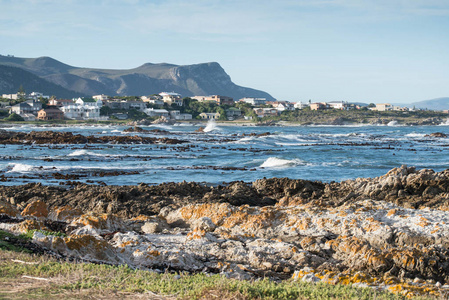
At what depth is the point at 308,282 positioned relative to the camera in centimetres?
641

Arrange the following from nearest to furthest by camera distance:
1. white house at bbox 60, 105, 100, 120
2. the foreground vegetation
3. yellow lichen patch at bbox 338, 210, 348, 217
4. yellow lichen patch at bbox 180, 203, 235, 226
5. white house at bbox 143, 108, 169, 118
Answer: the foreground vegetation → yellow lichen patch at bbox 338, 210, 348, 217 → yellow lichen patch at bbox 180, 203, 235, 226 → white house at bbox 60, 105, 100, 120 → white house at bbox 143, 108, 169, 118

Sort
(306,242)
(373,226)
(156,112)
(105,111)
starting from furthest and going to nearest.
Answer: (156,112)
(105,111)
(373,226)
(306,242)

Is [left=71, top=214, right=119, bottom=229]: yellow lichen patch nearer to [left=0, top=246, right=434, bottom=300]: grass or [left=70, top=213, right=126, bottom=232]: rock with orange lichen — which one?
[left=70, top=213, right=126, bottom=232]: rock with orange lichen

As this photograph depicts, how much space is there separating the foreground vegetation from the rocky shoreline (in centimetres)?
100

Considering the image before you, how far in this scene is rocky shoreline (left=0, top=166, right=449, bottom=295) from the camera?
726cm

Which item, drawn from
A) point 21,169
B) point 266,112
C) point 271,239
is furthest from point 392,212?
point 266,112

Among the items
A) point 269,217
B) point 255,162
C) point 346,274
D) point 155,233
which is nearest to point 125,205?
point 155,233

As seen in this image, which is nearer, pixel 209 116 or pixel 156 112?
pixel 156 112

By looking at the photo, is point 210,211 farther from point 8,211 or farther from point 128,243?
point 8,211

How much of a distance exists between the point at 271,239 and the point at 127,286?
390 centimetres

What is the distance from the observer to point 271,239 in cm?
907

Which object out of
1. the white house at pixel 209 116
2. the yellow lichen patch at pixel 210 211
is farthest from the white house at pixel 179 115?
the yellow lichen patch at pixel 210 211

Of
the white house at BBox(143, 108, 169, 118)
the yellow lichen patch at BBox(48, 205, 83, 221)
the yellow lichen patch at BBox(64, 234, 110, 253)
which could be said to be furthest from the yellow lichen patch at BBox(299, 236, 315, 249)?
the white house at BBox(143, 108, 169, 118)

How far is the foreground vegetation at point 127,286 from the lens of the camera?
17.8ft
